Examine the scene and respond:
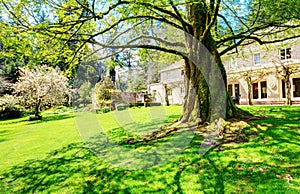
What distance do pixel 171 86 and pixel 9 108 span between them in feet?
66.2

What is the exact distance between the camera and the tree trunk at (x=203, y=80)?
707 cm

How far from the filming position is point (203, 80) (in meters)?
7.27

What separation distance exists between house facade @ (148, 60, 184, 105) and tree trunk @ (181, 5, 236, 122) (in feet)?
65.3

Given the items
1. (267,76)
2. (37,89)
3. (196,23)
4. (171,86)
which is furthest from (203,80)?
(171,86)

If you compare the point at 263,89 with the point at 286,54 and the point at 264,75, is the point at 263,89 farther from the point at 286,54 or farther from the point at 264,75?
the point at 286,54

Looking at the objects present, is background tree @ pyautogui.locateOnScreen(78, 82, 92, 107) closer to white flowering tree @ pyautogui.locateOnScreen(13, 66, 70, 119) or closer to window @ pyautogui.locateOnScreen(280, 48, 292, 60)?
white flowering tree @ pyautogui.locateOnScreen(13, 66, 70, 119)

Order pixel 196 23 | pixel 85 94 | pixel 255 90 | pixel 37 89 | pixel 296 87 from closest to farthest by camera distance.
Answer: pixel 196 23 → pixel 296 87 → pixel 37 89 → pixel 255 90 → pixel 85 94

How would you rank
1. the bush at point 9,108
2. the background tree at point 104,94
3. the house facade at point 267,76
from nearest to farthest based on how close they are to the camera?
1. the house facade at point 267,76
2. the bush at point 9,108
3. the background tree at point 104,94

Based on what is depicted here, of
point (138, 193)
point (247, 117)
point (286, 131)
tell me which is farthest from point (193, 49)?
point (138, 193)

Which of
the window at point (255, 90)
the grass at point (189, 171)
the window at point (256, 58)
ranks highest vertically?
the window at point (256, 58)

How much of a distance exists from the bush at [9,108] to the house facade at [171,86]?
17241 millimetres

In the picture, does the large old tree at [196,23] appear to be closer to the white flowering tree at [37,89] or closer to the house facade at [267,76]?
the house facade at [267,76]

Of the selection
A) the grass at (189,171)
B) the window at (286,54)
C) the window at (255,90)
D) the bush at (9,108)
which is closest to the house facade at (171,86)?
the window at (255,90)

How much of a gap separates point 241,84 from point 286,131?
59.2 feet
